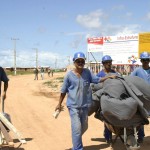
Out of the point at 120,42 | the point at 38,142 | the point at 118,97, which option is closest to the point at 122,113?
the point at 118,97

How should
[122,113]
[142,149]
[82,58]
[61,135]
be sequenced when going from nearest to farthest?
[122,113], [82,58], [142,149], [61,135]

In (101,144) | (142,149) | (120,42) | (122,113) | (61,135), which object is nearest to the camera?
(122,113)

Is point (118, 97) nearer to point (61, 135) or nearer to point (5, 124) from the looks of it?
point (5, 124)

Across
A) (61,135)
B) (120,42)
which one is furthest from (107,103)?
(120,42)

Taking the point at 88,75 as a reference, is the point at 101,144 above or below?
below

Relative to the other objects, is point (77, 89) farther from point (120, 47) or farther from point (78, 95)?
point (120, 47)

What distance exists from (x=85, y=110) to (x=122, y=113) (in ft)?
3.35

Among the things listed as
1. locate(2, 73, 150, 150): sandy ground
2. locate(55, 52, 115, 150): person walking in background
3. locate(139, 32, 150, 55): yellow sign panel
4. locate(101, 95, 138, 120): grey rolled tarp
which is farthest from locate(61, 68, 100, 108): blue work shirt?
locate(139, 32, 150, 55): yellow sign panel

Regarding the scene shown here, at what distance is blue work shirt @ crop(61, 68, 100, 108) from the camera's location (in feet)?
24.0

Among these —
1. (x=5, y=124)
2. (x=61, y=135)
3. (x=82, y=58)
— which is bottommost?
(x=61, y=135)

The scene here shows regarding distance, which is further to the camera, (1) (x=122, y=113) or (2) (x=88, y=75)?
(2) (x=88, y=75)

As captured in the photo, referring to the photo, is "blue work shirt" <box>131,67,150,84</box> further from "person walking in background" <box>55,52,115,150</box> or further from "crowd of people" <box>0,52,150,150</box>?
"person walking in background" <box>55,52,115,150</box>

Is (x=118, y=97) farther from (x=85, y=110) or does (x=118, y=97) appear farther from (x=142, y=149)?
(x=142, y=149)

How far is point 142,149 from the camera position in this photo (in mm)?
7781
